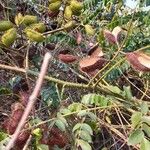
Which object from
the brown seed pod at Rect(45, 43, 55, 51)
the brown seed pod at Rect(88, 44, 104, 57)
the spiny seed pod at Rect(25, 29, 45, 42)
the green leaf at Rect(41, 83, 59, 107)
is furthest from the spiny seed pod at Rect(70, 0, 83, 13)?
the brown seed pod at Rect(88, 44, 104, 57)

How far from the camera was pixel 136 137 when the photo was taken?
867 millimetres

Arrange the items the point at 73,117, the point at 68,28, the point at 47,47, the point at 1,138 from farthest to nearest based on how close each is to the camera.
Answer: the point at 47,47, the point at 68,28, the point at 73,117, the point at 1,138

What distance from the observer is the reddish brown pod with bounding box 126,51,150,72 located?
782 millimetres

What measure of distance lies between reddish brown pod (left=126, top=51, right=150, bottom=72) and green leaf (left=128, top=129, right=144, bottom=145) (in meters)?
0.15

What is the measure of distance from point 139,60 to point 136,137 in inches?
6.7

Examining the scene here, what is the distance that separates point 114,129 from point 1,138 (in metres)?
0.64

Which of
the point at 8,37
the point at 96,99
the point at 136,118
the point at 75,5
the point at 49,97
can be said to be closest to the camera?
the point at 136,118

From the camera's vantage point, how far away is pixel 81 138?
993 millimetres

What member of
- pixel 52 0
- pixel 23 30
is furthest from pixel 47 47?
pixel 23 30

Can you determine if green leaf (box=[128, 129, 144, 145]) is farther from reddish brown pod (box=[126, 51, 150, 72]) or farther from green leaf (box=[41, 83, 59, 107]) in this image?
green leaf (box=[41, 83, 59, 107])

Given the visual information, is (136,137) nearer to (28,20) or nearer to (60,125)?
(60,125)

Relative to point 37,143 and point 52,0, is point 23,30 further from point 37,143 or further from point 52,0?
point 37,143

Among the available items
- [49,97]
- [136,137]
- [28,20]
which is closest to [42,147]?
[136,137]

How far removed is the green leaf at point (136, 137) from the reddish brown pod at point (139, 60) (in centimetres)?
15
